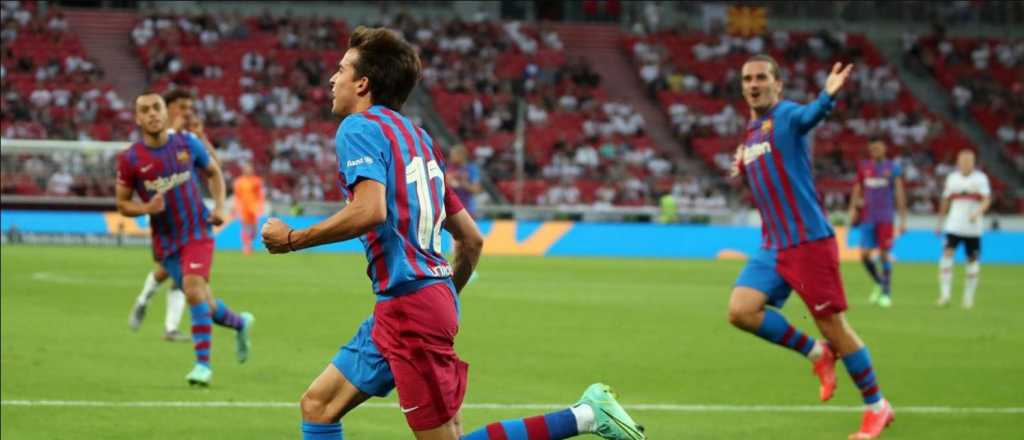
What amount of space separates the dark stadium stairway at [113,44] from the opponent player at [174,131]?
1164 inches

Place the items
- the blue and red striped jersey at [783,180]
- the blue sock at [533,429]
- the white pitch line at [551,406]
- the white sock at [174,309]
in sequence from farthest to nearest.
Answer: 1. the white sock at [174,309]
2. the white pitch line at [551,406]
3. the blue and red striped jersey at [783,180]
4. the blue sock at [533,429]

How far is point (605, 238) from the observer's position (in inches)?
1403

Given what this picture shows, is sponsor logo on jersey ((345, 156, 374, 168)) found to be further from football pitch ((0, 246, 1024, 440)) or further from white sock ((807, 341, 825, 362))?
white sock ((807, 341, 825, 362))

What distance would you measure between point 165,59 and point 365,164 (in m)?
39.8

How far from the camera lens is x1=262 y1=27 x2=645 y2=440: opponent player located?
18.0ft

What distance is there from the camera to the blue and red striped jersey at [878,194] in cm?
2103

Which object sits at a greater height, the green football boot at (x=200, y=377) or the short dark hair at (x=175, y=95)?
the short dark hair at (x=175, y=95)

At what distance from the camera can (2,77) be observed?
40906 mm

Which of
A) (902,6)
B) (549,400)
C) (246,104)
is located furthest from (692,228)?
(549,400)

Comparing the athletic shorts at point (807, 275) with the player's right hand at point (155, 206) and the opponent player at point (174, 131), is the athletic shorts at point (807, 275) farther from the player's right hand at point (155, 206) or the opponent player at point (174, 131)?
the opponent player at point (174, 131)

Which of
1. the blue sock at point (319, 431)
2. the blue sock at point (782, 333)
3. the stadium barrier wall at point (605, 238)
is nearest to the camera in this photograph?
the blue sock at point (319, 431)

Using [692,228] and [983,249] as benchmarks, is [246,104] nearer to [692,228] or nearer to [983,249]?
[692,228]

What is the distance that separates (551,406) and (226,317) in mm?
3025

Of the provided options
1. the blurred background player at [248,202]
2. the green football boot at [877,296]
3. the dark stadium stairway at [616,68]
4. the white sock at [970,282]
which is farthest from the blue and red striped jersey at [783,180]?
the dark stadium stairway at [616,68]
